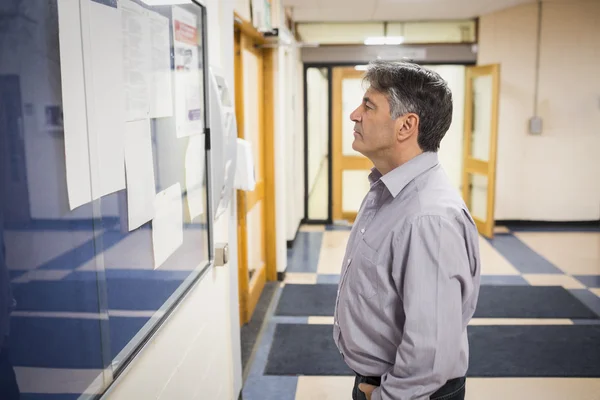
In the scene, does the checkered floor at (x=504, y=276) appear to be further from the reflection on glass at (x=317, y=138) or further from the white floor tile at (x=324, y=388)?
the reflection on glass at (x=317, y=138)

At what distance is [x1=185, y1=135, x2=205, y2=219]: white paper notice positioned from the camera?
1866 millimetres

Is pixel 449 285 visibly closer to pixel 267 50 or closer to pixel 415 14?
pixel 267 50

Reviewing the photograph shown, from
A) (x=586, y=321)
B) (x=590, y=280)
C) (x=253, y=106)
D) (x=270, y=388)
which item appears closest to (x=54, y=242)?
(x=270, y=388)

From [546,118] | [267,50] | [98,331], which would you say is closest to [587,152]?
[546,118]

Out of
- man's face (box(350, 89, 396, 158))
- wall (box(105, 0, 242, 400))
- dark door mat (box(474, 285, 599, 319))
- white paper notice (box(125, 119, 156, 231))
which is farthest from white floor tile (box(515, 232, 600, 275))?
white paper notice (box(125, 119, 156, 231))

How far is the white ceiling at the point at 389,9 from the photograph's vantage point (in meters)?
5.91

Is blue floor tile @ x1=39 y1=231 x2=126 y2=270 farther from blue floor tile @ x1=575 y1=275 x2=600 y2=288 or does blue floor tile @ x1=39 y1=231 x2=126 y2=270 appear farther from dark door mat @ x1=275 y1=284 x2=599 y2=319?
blue floor tile @ x1=575 y1=275 x2=600 y2=288

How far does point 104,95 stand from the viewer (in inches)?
46.0

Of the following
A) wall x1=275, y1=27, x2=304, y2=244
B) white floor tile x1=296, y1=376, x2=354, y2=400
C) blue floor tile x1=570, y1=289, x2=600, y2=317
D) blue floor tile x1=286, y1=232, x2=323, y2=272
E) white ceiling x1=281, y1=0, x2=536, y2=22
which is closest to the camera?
white floor tile x1=296, y1=376, x2=354, y2=400

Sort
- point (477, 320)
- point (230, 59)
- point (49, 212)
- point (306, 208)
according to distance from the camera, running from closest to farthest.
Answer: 1. point (49, 212)
2. point (230, 59)
3. point (477, 320)
4. point (306, 208)

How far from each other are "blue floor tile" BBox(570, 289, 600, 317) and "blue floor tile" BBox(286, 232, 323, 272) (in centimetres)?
233

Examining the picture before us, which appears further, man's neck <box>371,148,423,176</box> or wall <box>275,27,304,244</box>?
wall <box>275,27,304,244</box>

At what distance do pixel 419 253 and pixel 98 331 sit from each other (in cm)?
74

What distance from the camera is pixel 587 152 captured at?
22.6 feet
